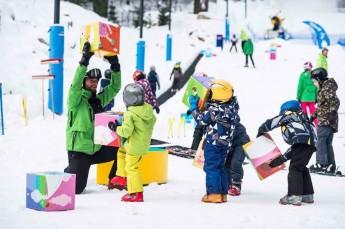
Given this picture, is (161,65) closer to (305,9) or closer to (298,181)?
(298,181)

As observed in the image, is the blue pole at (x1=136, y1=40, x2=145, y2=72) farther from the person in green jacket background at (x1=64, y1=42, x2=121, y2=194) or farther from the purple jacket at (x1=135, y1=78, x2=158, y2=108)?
the person in green jacket background at (x1=64, y1=42, x2=121, y2=194)

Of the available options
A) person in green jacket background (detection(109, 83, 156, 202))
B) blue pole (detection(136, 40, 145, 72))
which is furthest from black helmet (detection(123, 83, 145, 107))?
blue pole (detection(136, 40, 145, 72))

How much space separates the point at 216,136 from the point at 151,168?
1.66 m

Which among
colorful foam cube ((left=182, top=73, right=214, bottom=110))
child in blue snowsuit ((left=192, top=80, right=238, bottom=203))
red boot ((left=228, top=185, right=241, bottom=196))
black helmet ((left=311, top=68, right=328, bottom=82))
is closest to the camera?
child in blue snowsuit ((left=192, top=80, right=238, bottom=203))

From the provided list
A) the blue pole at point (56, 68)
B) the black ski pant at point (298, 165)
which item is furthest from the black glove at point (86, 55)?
the blue pole at point (56, 68)

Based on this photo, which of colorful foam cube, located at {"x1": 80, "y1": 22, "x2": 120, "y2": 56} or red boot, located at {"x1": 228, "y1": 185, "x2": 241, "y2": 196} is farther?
red boot, located at {"x1": 228, "y1": 185, "x2": 241, "y2": 196}

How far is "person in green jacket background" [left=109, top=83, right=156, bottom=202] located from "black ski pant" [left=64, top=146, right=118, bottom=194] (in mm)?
709

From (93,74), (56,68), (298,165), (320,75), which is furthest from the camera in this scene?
(56,68)

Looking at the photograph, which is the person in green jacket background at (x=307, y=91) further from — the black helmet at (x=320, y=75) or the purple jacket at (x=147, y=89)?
the black helmet at (x=320, y=75)

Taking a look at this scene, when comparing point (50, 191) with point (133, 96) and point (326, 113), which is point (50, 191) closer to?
point (133, 96)

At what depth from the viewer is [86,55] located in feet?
28.1

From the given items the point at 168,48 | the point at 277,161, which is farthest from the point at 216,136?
the point at 168,48

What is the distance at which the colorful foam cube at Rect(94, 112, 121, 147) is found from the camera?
867 cm

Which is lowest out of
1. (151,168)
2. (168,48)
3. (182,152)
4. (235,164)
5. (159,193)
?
(182,152)
